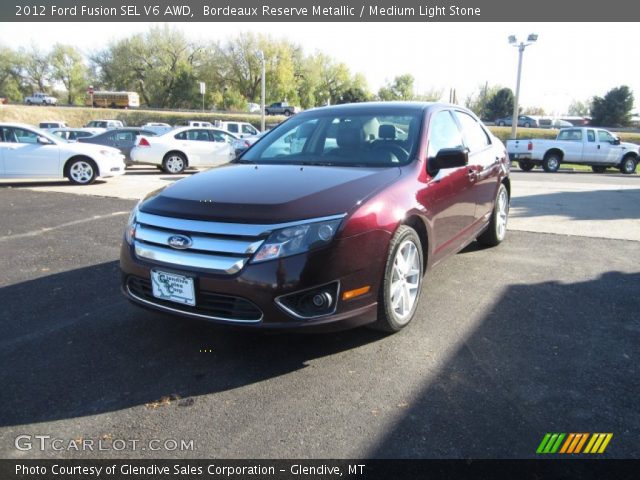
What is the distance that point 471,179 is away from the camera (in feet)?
15.2

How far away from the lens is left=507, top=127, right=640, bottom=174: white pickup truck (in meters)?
19.5

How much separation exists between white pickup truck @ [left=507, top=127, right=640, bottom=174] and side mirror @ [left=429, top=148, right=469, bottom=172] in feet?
57.6

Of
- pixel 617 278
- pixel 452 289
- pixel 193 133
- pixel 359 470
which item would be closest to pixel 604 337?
pixel 452 289

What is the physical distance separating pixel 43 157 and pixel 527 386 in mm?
11785

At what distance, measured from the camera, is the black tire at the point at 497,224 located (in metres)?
5.70

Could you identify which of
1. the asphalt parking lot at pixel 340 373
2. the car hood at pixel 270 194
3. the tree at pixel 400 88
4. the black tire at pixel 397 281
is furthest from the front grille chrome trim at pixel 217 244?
the tree at pixel 400 88

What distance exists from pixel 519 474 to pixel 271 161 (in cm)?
288

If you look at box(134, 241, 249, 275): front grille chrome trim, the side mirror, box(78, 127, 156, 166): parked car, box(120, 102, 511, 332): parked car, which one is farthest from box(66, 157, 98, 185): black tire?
the side mirror

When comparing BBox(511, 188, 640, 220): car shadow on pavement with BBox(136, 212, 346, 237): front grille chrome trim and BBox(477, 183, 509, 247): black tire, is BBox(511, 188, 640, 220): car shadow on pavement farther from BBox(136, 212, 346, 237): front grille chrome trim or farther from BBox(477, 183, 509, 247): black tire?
BBox(136, 212, 346, 237): front grille chrome trim

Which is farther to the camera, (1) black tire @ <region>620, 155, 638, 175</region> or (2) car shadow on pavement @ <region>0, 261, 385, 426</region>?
(1) black tire @ <region>620, 155, 638, 175</region>

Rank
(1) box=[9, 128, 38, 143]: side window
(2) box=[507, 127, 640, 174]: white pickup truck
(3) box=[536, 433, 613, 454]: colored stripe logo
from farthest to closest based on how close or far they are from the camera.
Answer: (2) box=[507, 127, 640, 174]: white pickup truck < (1) box=[9, 128, 38, 143]: side window < (3) box=[536, 433, 613, 454]: colored stripe logo

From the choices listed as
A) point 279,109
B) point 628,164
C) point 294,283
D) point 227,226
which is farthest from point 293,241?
point 279,109

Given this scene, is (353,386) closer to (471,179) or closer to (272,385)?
(272,385)

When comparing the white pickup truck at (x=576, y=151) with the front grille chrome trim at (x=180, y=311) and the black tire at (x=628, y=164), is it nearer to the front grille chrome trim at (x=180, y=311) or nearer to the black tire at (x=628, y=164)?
the black tire at (x=628, y=164)
